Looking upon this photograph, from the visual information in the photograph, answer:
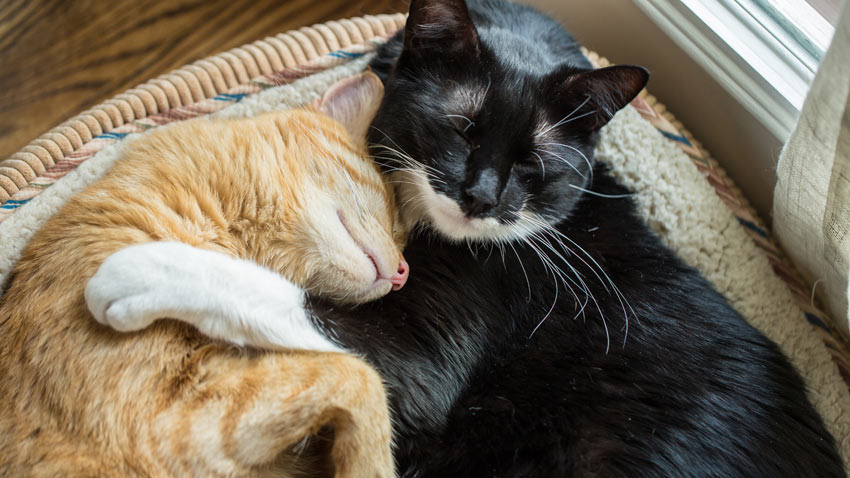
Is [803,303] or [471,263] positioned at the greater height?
[471,263]

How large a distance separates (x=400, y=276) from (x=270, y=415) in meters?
0.36

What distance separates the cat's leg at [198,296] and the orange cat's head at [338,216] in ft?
0.36

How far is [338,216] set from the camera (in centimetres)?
125

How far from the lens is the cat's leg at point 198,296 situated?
0.99 m

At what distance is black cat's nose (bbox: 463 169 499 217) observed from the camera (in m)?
1.26

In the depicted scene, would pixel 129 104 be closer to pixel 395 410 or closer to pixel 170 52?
pixel 170 52

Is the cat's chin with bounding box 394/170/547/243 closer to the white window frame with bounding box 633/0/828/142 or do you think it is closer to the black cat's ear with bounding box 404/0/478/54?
the black cat's ear with bounding box 404/0/478/54

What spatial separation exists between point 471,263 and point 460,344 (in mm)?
177

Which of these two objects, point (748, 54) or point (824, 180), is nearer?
point (824, 180)

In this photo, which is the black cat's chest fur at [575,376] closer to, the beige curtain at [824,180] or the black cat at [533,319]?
the black cat at [533,319]

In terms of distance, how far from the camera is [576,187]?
144 cm

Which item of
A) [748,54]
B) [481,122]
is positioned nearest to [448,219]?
[481,122]

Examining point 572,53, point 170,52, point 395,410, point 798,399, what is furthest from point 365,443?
point 170,52

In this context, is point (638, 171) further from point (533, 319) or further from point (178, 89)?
point (178, 89)
